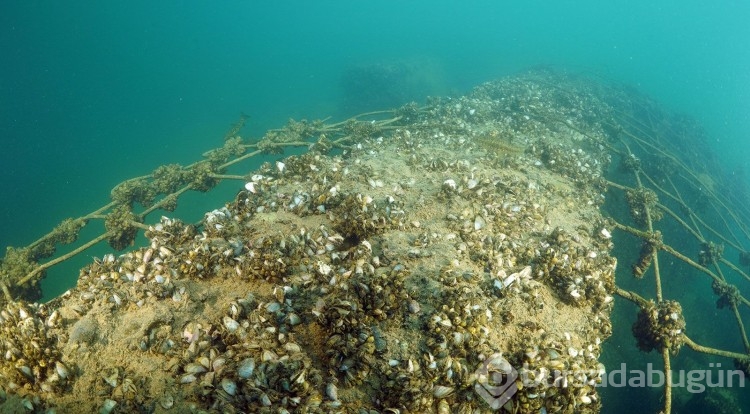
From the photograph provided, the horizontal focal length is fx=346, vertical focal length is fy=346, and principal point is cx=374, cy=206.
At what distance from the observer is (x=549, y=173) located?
9.56m

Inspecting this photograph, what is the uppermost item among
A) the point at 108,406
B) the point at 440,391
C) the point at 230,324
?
the point at 230,324

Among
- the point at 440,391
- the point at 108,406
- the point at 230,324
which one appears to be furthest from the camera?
the point at 230,324

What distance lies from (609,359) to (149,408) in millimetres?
11813

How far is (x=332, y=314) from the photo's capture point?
3.94 m

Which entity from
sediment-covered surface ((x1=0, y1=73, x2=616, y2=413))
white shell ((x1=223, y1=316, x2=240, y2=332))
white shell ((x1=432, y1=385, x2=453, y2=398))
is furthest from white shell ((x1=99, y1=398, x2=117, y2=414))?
white shell ((x1=432, y1=385, x2=453, y2=398))

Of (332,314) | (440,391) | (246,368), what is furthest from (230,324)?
A: (440,391)

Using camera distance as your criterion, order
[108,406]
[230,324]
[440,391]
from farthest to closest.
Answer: [230,324], [440,391], [108,406]

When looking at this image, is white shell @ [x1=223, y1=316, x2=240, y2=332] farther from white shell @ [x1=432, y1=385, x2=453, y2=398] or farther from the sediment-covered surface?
white shell @ [x1=432, y1=385, x2=453, y2=398]

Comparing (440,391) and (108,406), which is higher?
(108,406)

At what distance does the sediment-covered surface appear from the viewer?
3.50 meters

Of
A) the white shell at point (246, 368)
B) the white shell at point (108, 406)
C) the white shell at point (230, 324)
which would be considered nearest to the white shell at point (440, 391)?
the white shell at point (246, 368)

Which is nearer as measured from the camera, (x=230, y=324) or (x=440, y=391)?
(x=440, y=391)

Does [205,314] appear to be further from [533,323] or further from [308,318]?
[533,323]

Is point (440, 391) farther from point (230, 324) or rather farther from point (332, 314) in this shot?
point (230, 324)
